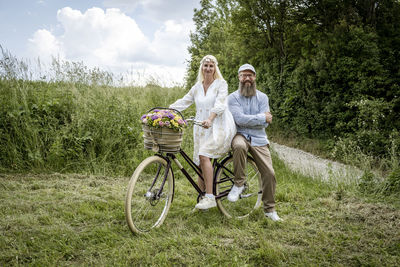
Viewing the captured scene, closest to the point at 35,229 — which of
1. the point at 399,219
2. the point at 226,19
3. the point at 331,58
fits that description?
the point at 399,219

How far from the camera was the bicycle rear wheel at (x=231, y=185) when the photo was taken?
436 cm

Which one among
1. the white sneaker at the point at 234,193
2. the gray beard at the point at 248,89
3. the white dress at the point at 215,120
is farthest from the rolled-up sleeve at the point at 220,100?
the white sneaker at the point at 234,193

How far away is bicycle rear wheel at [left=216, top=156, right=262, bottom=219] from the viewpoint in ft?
14.3

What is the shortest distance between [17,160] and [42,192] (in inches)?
62.5

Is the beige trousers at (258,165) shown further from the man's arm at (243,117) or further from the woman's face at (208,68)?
the woman's face at (208,68)

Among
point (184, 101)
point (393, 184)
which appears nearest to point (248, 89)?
point (184, 101)

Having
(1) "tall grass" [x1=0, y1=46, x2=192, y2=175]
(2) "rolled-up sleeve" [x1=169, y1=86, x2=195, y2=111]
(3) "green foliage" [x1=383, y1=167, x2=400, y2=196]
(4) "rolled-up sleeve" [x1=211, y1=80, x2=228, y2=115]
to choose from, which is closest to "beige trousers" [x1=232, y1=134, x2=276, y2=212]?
(4) "rolled-up sleeve" [x1=211, y1=80, x2=228, y2=115]

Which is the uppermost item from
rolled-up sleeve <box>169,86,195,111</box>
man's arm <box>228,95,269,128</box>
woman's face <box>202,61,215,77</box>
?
woman's face <box>202,61,215,77</box>

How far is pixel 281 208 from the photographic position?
476 cm

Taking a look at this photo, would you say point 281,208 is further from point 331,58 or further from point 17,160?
point 331,58

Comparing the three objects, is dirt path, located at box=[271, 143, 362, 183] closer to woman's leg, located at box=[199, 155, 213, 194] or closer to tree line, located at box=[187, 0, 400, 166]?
tree line, located at box=[187, 0, 400, 166]

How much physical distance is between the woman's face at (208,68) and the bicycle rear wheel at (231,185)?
114 centimetres

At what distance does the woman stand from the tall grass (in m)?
2.74

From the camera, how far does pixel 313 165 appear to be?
7.50 meters
